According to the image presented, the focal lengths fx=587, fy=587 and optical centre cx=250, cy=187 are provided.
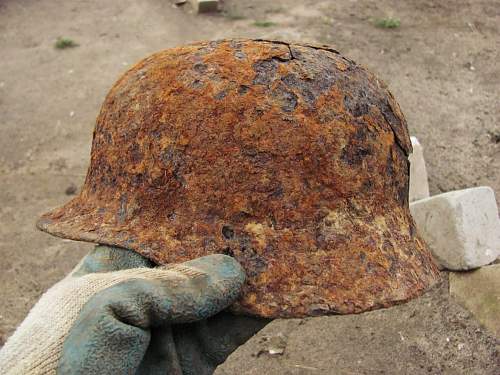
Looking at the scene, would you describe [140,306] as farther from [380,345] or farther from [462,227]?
[462,227]

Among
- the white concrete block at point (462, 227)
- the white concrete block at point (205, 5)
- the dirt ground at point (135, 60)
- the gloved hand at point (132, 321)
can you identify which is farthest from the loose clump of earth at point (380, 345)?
the white concrete block at point (205, 5)

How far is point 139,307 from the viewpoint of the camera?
139 cm

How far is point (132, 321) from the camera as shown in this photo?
54.5 inches

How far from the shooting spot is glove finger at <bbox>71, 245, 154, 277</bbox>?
170cm

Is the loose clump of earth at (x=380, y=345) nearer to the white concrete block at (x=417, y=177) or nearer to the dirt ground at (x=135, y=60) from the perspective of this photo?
the white concrete block at (x=417, y=177)

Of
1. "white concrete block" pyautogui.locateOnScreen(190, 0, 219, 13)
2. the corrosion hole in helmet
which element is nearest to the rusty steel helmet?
the corrosion hole in helmet

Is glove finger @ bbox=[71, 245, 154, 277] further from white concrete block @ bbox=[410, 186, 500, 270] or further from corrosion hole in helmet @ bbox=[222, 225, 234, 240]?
white concrete block @ bbox=[410, 186, 500, 270]

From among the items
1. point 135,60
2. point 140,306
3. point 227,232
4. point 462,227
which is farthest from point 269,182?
point 135,60

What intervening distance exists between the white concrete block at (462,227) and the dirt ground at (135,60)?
91 cm

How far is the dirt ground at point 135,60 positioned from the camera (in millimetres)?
4941

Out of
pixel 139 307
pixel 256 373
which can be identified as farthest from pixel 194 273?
pixel 256 373

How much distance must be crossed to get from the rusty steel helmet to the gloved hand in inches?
4.0

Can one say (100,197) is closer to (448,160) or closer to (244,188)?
(244,188)

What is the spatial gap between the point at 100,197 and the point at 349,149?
795mm
